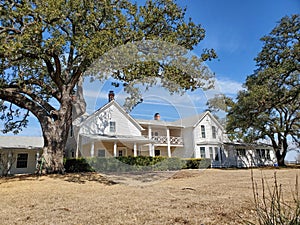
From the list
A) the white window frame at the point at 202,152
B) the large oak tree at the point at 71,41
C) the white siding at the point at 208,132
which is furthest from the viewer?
the white siding at the point at 208,132

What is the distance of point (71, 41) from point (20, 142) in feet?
46.9

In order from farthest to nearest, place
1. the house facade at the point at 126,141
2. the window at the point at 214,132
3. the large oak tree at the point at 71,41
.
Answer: the window at the point at 214,132, the house facade at the point at 126,141, the large oak tree at the point at 71,41

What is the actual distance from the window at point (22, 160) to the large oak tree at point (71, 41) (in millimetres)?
8860

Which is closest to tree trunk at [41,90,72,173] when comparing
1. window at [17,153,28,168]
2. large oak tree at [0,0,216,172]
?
large oak tree at [0,0,216,172]

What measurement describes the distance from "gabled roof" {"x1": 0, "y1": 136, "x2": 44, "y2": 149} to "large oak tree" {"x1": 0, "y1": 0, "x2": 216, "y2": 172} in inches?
313

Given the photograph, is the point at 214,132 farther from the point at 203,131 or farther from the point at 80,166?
the point at 80,166

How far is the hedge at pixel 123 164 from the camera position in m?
14.7

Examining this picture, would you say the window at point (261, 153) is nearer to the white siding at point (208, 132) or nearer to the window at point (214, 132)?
the white siding at point (208, 132)

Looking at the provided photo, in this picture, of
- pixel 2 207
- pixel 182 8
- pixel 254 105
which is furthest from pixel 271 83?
pixel 2 207

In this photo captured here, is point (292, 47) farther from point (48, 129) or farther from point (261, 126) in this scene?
point (48, 129)

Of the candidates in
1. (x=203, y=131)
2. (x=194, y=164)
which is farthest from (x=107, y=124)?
(x=203, y=131)

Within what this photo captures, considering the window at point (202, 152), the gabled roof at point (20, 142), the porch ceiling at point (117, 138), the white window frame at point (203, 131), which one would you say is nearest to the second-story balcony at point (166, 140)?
the window at point (202, 152)

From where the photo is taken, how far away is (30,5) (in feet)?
32.8

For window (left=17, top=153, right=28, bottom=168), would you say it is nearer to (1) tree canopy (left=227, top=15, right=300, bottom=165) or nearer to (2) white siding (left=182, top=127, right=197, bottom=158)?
(2) white siding (left=182, top=127, right=197, bottom=158)
